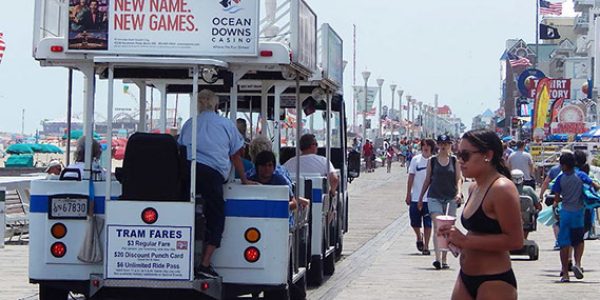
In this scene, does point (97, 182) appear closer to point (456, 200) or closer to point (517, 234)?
point (517, 234)

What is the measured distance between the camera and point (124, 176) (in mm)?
10289

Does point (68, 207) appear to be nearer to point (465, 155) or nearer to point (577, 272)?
point (465, 155)

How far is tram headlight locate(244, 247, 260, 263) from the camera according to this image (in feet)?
34.8

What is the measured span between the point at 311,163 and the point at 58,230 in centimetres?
470

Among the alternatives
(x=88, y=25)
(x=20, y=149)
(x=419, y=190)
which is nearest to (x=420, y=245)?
(x=419, y=190)

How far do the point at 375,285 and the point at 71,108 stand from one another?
15.2 feet

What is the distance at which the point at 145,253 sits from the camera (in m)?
10.3

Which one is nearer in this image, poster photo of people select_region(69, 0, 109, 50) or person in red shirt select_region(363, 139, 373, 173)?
poster photo of people select_region(69, 0, 109, 50)

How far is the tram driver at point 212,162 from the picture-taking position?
34.2 ft

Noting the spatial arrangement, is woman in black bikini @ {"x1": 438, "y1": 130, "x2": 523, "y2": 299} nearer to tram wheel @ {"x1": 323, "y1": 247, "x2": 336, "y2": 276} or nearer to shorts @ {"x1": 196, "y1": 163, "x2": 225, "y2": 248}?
shorts @ {"x1": 196, "y1": 163, "x2": 225, "y2": 248}

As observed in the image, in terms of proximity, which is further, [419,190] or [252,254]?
[419,190]

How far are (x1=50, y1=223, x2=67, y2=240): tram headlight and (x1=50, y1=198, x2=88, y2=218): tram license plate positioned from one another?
0.09 m

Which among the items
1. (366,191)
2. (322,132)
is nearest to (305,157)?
(322,132)

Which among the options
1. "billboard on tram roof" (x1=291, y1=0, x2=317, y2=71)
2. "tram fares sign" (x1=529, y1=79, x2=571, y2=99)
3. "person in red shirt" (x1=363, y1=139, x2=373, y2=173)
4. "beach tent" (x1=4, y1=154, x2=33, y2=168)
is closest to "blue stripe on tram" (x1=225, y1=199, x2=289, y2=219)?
"billboard on tram roof" (x1=291, y1=0, x2=317, y2=71)
